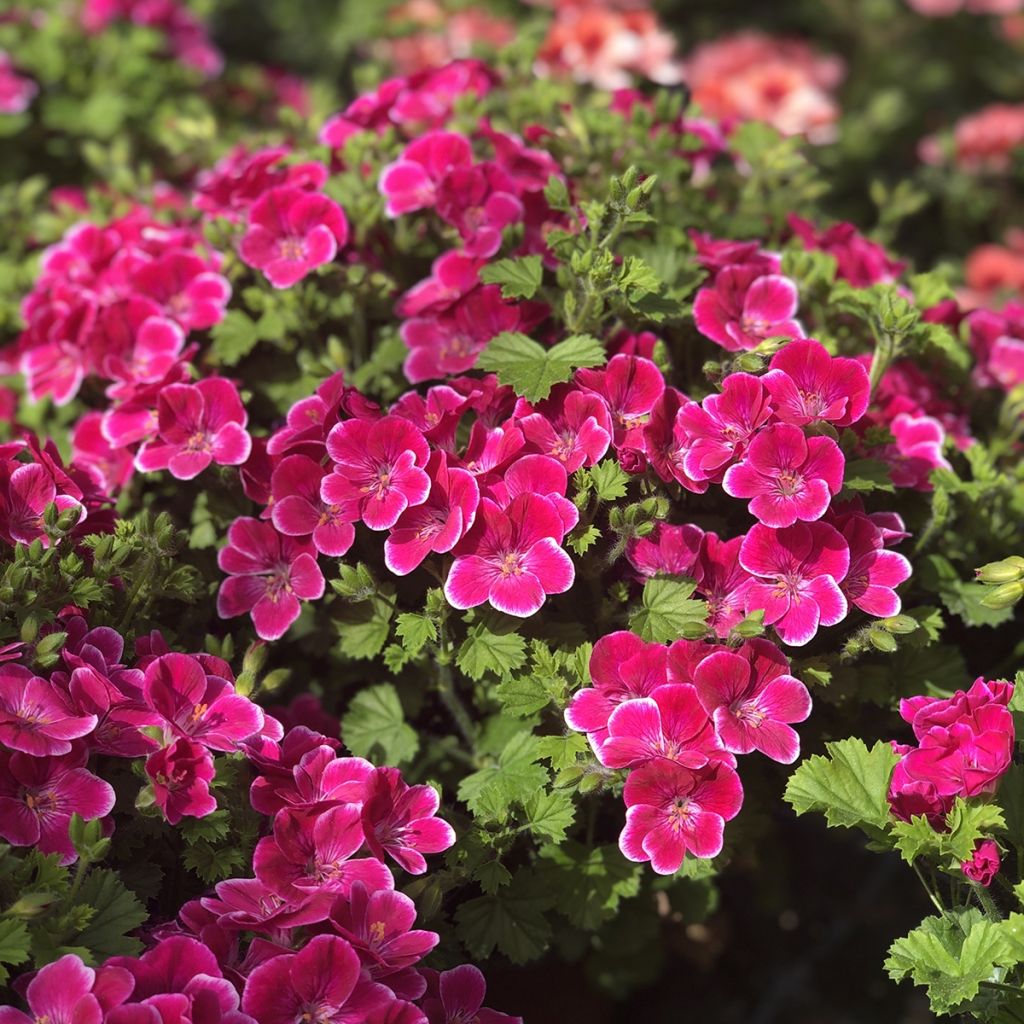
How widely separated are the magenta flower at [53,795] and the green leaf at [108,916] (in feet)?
0.16

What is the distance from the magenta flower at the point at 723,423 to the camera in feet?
5.86

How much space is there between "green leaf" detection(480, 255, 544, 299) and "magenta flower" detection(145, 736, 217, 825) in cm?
88

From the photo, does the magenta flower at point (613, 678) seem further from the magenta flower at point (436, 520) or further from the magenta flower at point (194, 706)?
the magenta flower at point (194, 706)

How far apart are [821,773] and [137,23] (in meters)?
3.12

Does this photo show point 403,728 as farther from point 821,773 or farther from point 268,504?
point 821,773

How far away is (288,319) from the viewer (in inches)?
93.0

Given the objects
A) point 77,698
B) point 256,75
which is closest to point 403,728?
point 77,698

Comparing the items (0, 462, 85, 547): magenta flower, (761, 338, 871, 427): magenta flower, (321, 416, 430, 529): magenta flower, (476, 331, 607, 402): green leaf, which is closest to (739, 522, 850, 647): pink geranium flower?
(761, 338, 871, 427): magenta flower

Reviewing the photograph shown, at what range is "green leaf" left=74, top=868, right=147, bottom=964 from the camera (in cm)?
159

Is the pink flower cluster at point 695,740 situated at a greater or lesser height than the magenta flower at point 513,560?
lesser

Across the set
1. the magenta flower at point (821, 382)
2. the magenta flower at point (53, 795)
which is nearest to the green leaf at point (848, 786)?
the magenta flower at point (821, 382)

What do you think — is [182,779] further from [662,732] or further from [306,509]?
[662,732]

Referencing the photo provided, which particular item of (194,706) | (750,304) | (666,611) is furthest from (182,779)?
(750,304)

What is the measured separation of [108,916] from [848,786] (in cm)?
106
